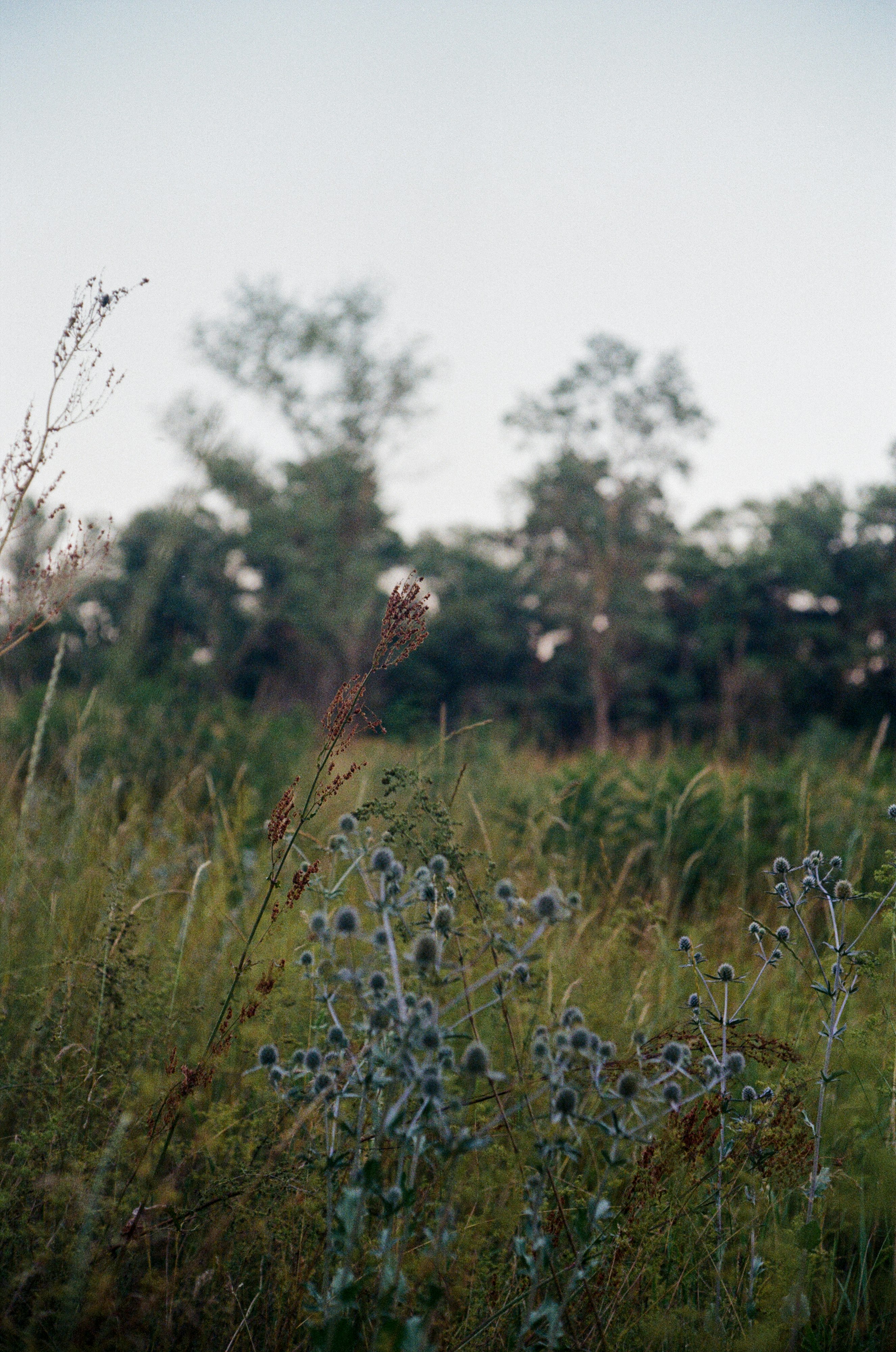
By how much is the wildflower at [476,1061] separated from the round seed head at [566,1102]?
3.8 inches

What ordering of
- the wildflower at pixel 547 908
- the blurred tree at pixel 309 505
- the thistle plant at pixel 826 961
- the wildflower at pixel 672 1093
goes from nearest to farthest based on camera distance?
the wildflower at pixel 547 908 → the wildflower at pixel 672 1093 → the thistle plant at pixel 826 961 → the blurred tree at pixel 309 505

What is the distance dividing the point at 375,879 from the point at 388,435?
70.7 feet

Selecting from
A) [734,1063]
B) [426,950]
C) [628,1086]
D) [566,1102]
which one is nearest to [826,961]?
[734,1063]

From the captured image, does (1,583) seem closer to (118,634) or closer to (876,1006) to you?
(118,634)

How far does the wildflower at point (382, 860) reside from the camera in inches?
42.8

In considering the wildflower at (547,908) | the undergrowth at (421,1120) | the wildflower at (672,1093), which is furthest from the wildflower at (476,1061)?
the wildflower at (672,1093)

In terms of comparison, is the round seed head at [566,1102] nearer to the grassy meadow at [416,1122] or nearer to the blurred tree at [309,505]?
the grassy meadow at [416,1122]

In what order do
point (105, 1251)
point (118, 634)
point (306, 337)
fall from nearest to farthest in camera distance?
point (105, 1251) → point (118, 634) → point (306, 337)

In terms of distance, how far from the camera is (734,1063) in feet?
3.82

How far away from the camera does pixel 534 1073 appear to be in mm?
1365

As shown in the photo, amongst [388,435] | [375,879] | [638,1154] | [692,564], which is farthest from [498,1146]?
[692,564]

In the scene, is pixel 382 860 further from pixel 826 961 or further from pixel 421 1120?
pixel 826 961

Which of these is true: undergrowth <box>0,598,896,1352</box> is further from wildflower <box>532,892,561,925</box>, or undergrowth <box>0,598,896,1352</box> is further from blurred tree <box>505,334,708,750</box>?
blurred tree <box>505,334,708,750</box>

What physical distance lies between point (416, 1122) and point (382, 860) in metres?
0.32
